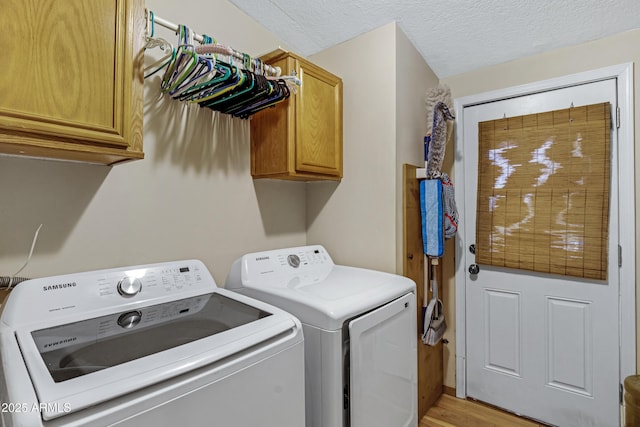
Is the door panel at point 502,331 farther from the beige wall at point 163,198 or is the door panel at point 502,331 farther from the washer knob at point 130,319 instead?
the washer knob at point 130,319

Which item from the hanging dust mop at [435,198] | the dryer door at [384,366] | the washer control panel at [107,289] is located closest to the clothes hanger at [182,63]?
the washer control panel at [107,289]

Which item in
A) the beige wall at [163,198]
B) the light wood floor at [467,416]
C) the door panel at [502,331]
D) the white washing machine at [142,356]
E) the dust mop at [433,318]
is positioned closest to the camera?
the white washing machine at [142,356]

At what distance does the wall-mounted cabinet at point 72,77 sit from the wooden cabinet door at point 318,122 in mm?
795

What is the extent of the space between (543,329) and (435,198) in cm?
120

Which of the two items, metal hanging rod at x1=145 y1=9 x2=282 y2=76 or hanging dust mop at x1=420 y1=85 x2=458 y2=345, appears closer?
metal hanging rod at x1=145 y1=9 x2=282 y2=76

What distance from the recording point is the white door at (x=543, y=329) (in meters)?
1.88

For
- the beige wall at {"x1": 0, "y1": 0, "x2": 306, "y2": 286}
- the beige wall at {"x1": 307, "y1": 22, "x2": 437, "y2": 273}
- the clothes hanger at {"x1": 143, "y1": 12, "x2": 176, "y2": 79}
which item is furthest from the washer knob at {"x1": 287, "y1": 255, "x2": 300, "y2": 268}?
the clothes hanger at {"x1": 143, "y1": 12, "x2": 176, "y2": 79}

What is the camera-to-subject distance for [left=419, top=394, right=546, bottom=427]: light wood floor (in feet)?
6.62

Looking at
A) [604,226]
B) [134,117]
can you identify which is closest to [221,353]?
[134,117]

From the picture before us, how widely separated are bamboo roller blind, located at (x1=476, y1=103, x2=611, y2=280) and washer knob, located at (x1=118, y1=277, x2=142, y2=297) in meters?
2.15

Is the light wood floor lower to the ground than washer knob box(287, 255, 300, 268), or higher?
lower

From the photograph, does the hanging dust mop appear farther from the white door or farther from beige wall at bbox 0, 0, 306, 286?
beige wall at bbox 0, 0, 306, 286

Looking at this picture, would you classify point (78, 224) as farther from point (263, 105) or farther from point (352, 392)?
point (352, 392)

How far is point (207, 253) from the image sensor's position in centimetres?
158
